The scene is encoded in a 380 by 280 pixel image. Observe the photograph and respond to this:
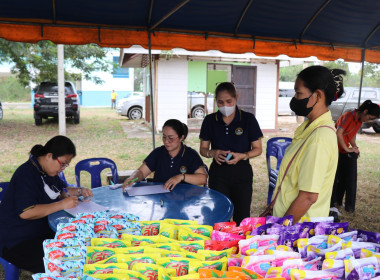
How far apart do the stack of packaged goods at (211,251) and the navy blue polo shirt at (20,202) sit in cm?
104

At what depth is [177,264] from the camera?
1.07 meters

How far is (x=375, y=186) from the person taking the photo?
6.21 m

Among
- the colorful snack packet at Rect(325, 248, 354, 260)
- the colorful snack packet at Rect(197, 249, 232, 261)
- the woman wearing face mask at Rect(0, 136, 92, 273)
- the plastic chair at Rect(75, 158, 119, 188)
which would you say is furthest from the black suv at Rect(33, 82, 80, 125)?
the colorful snack packet at Rect(325, 248, 354, 260)

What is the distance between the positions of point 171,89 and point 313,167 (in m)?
10.3

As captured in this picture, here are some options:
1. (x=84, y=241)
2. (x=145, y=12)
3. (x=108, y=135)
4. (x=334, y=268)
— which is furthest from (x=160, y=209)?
(x=108, y=135)

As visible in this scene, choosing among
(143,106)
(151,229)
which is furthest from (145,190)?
(143,106)

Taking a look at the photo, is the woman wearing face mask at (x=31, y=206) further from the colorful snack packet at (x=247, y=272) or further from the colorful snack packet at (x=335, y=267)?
the colorful snack packet at (x=335, y=267)

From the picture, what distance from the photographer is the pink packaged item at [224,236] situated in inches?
49.3

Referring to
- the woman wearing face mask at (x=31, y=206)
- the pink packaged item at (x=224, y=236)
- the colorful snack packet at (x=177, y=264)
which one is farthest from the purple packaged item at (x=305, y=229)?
the woman wearing face mask at (x=31, y=206)

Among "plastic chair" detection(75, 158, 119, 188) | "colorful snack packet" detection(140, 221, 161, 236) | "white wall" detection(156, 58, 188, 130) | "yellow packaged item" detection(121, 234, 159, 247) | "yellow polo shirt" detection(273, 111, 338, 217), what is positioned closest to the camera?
"yellow packaged item" detection(121, 234, 159, 247)

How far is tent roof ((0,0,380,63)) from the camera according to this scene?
355 centimetres

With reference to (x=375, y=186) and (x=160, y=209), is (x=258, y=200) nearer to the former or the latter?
(x=375, y=186)

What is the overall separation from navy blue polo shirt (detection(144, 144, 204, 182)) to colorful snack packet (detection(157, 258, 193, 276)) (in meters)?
2.06

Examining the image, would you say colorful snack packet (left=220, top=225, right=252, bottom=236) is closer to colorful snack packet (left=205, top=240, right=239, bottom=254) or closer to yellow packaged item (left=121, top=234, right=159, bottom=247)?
colorful snack packet (left=205, top=240, right=239, bottom=254)
